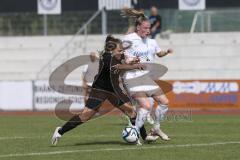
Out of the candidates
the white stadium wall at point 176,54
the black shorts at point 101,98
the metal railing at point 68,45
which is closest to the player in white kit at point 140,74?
the black shorts at point 101,98

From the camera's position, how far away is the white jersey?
12.9 m

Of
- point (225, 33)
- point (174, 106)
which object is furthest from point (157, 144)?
point (225, 33)

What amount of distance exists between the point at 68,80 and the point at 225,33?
725 cm

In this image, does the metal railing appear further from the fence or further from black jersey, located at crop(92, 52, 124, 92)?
black jersey, located at crop(92, 52, 124, 92)

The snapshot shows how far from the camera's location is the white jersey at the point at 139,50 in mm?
12945

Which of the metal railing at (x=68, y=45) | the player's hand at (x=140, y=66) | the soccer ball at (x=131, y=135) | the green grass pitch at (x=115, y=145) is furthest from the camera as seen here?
the metal railing at (x=68, y=45)

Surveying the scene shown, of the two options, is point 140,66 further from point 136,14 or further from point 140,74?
point 136,14

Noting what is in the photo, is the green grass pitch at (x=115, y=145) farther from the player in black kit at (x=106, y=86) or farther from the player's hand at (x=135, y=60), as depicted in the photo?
the player's hand at (x=135, y=60)

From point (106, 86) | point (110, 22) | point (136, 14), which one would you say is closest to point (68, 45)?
point (110, 22)

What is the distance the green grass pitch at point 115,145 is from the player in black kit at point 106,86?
0.39 meters

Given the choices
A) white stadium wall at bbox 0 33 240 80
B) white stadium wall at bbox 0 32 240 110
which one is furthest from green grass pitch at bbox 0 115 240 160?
white stadium wall at bbox 0 33 240 80

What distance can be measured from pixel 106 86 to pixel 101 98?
24cm

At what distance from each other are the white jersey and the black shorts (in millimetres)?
533

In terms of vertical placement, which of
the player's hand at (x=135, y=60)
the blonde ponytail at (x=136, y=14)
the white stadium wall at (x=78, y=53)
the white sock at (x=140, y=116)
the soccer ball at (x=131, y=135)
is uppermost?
the blonde ponytail at (x=136, y=14)
